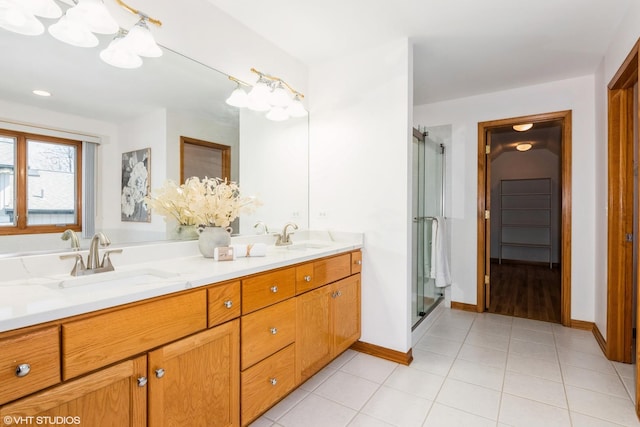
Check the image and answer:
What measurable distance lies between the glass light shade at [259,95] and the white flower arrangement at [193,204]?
729mm

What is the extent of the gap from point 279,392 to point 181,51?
1.94 metres

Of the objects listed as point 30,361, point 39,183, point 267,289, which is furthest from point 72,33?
point 267,289

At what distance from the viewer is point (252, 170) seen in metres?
2.33

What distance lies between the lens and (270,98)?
90.4 inches

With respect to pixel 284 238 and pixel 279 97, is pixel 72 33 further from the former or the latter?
pixel 284 238

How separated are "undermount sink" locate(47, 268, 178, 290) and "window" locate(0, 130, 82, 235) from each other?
0.31m

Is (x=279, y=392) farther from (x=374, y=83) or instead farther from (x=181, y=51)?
(x=374, y=83)

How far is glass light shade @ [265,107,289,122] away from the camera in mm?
2415

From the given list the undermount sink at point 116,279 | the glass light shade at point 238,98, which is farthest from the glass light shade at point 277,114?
the undermount sink at point 116,279

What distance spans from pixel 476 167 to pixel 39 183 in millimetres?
3592

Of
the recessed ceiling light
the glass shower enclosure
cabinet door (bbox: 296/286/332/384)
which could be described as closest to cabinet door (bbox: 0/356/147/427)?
cabinet door (bbox: 296/286/332/384)

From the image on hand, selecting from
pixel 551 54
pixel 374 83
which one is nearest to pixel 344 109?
pixel 374 83

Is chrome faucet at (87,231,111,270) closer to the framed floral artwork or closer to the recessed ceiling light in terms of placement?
the framed floral artwork

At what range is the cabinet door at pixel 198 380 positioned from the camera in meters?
1.13
